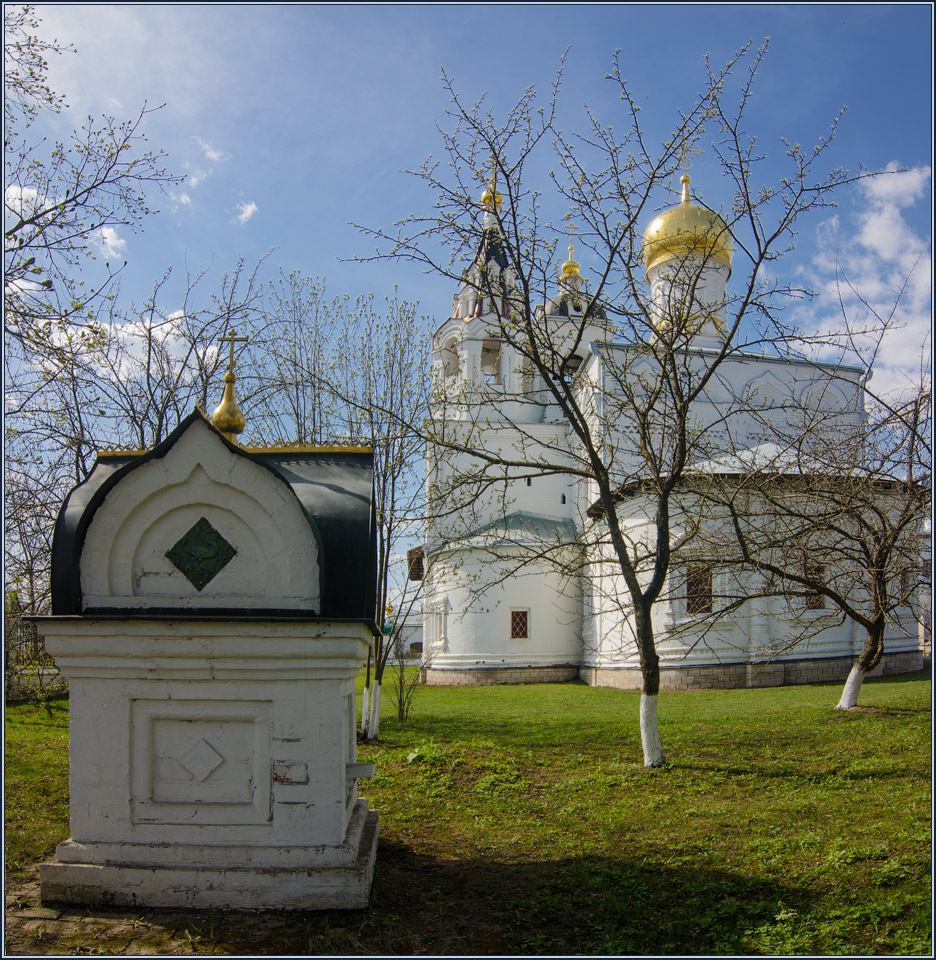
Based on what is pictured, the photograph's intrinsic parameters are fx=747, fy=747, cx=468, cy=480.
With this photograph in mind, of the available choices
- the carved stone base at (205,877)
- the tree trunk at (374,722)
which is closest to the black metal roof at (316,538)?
the carved stone base at (205,877)

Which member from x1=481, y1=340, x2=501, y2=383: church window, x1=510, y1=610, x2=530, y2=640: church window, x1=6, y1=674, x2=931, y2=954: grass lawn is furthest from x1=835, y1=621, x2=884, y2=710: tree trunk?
x1=481, y1=340, x2=501, y2=383: church window

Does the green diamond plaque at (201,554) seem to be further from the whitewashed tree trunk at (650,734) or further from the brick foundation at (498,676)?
the brick foundation at (498,676)

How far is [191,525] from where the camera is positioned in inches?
183

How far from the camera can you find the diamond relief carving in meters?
4.45

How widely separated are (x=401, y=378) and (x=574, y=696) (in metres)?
9.50

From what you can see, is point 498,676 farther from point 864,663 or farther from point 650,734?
point 650,734

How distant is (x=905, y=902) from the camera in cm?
431

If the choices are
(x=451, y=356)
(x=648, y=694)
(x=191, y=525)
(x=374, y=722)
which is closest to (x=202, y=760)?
(x=191, y=525)

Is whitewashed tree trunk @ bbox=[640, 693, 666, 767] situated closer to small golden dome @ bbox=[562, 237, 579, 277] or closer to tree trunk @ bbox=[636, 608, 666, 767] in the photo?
tree trunk @ bbox=[636, 608, 666, 767]

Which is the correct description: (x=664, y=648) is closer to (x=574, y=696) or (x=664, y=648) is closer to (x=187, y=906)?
A: (x=574, y=696)

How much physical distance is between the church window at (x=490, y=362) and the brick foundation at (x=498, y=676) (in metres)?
9.59

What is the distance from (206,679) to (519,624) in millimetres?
19201

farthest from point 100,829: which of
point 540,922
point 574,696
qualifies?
point 574,696

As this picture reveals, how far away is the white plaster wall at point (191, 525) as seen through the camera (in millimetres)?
4516
